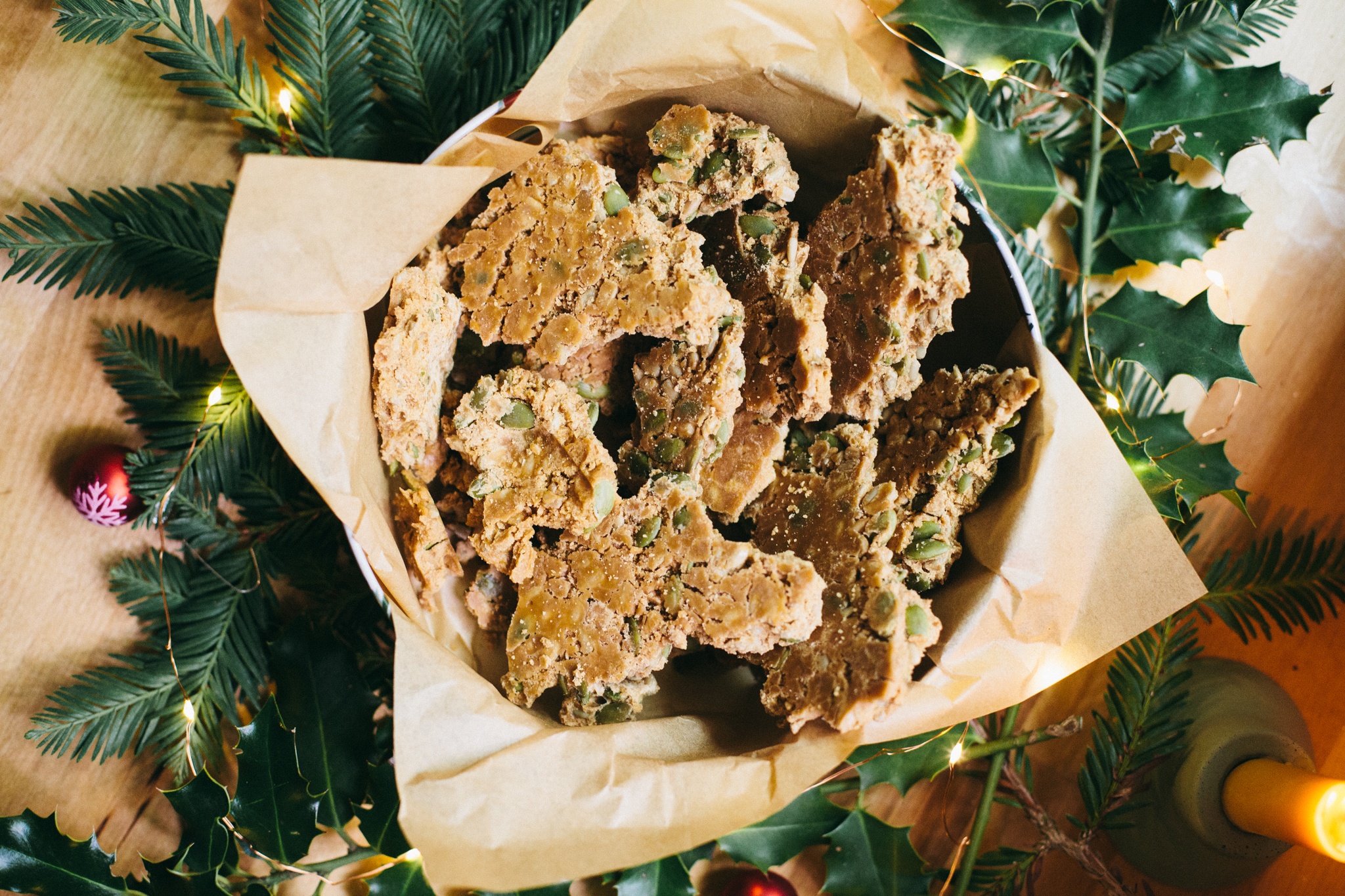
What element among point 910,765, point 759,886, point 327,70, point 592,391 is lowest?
point 759,886

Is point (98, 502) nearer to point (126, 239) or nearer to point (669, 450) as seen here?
point (126, 239)

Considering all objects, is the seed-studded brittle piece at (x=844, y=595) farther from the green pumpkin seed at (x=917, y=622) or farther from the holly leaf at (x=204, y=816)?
the holly leaf at (x=204, y=816)

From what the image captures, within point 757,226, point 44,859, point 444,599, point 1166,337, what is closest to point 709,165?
point 757,226

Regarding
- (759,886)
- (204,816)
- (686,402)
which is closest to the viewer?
Result: (686,402)

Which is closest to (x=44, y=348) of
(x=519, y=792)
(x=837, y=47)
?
(x=519, y=792)

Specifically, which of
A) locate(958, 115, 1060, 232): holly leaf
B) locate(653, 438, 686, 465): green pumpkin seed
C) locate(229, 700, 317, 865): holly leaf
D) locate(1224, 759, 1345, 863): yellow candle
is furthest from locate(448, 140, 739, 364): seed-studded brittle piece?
locate(1224, 759, 1345, 863): yellow candle
